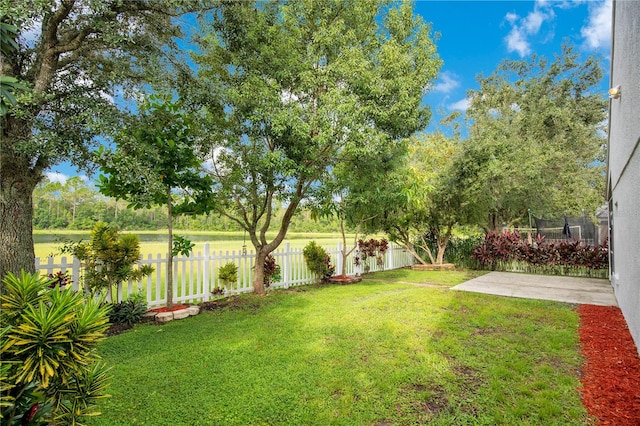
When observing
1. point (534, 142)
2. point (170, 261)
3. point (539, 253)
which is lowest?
point (539, 253)

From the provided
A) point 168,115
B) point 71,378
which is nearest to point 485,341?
point 71,378

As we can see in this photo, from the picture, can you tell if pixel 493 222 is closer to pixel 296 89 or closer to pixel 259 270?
pixel 259 270

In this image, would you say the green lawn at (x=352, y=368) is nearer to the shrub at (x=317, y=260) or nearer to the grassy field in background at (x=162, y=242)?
the grassy field in background at (x=162, y=242)

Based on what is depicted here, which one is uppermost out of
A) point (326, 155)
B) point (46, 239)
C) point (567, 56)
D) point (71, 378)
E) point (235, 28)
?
point (567, 56)

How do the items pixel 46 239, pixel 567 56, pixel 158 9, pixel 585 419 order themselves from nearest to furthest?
1. pixel 585 419
2. pixel 158 9
3. pixel 46 239
4. pixel 567 56

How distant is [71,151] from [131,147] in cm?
75

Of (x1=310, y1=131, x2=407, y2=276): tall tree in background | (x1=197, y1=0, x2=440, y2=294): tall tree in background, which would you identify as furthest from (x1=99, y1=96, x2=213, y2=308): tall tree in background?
(x1=310, y1=131, x2=407, y2=276): tall tree in background

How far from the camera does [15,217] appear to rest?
3.94 m

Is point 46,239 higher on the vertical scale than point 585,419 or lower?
higher

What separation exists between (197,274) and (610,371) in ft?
20.8

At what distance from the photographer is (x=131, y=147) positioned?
4207 mm

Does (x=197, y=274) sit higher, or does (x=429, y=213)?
(x=429, y=213)

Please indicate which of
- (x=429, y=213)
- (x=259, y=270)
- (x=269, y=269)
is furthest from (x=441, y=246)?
(x=259, y=270)

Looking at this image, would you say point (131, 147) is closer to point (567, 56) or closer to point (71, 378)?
point (71, 378)
